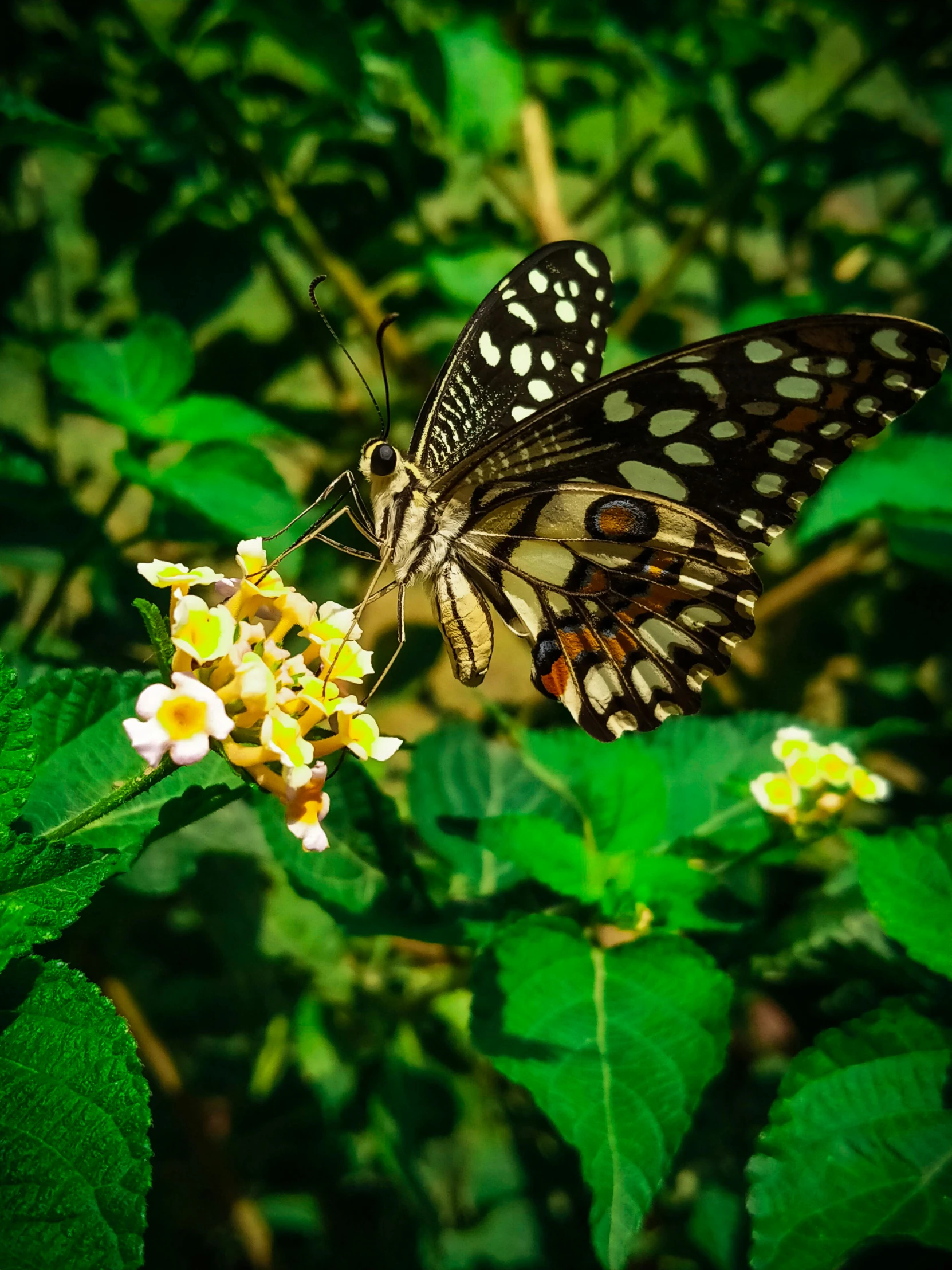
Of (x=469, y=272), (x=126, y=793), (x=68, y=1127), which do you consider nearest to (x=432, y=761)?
(x=126, y=793)

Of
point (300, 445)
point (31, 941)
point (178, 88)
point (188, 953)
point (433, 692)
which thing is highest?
point (178, 88)

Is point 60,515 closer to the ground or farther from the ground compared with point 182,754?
closer to the ground

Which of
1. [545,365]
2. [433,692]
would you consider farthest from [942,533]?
[433,692]

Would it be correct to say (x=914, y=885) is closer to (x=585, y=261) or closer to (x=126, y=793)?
(x=126, y=793)

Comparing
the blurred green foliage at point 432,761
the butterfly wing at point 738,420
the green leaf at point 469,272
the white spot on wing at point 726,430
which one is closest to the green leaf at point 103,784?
the blurred green foliage at point 432,761

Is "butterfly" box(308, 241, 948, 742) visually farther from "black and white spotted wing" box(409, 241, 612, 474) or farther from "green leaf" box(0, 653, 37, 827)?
"green leaf" box(0, 653, 37, 827)

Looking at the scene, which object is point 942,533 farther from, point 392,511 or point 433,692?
point 433,692

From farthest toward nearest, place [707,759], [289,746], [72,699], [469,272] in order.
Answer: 1. [469,272]
2. [707,759]
3. [72,699]
4. [289,746]
